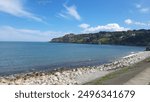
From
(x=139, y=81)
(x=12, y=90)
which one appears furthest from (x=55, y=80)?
(x=12, y=90)

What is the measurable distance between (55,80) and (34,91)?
91.4ft

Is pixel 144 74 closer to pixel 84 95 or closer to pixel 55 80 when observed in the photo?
pixel 55 80

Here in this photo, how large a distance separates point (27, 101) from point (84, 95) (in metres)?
2.23

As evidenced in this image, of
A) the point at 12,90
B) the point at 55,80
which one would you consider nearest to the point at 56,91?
the point at 12,90

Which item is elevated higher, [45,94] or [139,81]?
[45,94]

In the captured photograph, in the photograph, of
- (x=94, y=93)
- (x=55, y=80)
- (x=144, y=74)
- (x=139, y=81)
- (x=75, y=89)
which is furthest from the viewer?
(x=55, y=80)

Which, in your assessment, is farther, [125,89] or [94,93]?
[125,89]

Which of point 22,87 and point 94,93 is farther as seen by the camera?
point 22,87

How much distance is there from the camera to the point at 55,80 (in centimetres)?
4000

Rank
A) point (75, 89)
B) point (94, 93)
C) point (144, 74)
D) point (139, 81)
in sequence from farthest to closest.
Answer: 1. point (144, 74)
2. point (139, 81)
3. point (75, 89)
4. point (94, 93)

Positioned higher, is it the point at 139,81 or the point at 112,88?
the point at 112,88

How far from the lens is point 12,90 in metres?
13.1

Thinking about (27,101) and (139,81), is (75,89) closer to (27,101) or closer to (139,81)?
(27,101)

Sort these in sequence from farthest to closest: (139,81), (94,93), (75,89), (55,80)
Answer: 1. (55,80)
2. (139,81)
3. (75,89)
4. (94,93)
